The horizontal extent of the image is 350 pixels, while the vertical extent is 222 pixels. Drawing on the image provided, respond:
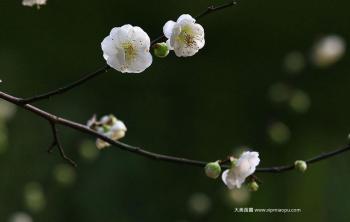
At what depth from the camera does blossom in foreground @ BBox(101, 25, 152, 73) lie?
937mm

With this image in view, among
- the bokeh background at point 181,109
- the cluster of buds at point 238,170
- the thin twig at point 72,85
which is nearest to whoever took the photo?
the thin twig at point 72,85

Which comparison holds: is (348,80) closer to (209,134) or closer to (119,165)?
(209,134)

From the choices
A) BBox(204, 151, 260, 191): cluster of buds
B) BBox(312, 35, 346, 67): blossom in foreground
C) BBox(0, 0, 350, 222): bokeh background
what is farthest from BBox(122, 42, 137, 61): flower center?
BBox(312, 35, 346, 67): blossom in foreground

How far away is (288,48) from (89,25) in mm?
752

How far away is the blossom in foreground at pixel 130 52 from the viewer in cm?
94

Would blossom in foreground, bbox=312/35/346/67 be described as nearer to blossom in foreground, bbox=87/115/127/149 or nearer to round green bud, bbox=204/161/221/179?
blossom in foreground, bbox=87/115/127/149

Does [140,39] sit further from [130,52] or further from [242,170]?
[242,170]

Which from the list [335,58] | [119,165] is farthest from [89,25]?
[335,58]

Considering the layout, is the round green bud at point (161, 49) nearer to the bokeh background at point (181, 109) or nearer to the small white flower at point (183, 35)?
the small white flower at point (183, 35)

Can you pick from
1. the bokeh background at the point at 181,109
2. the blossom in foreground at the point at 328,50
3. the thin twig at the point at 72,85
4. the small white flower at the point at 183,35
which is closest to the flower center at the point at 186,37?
the small white flower at the point at 183,35

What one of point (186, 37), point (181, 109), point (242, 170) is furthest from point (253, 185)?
point (181, 109)

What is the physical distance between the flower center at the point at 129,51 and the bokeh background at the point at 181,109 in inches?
48.4

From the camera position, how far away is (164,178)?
7.35 feet

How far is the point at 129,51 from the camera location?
0.94 m
